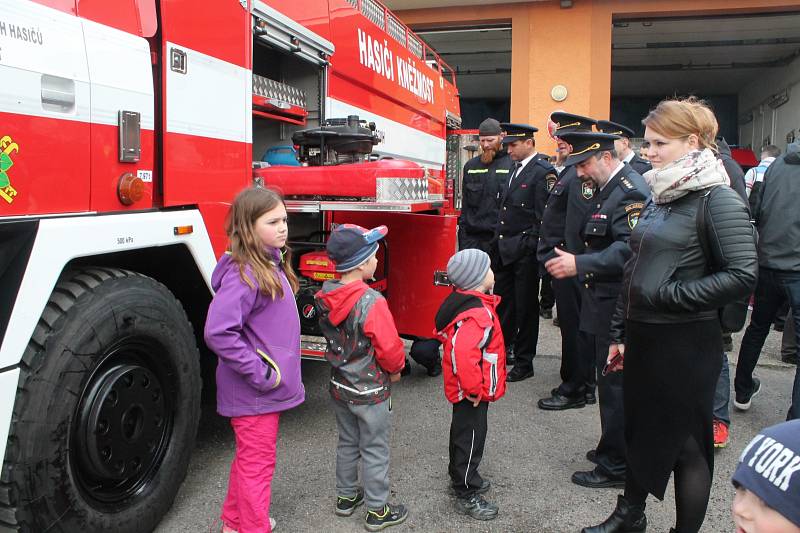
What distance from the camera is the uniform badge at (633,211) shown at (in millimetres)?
3123

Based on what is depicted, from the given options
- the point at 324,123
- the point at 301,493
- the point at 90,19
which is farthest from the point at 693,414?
the point at 324,123

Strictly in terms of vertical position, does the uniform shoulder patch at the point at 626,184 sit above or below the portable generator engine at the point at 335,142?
below

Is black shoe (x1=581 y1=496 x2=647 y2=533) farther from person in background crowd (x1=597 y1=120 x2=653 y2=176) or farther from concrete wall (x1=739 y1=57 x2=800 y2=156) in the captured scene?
concrete wall (x1=739 y1=57 x2=800 y2=156)

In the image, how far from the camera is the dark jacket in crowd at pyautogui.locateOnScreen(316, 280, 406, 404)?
2.75m

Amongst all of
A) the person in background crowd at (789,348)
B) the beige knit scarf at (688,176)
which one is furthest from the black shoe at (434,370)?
the person in background crowd at (789,348)

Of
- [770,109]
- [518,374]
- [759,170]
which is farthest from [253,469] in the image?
[770,109]

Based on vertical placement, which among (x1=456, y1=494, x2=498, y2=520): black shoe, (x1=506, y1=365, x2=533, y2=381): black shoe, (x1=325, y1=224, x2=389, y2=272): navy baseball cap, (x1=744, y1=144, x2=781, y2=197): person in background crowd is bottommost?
(x1=456, y1=494, x2=498, y2=520): black shoe

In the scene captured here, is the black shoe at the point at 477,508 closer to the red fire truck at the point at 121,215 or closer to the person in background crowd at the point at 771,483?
the red fire truck at the point at 121,215

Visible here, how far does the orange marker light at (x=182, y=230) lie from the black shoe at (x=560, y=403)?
2743 mm

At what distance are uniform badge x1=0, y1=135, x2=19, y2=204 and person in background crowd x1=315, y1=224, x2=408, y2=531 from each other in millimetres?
1219

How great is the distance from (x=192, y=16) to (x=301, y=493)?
2.31 m

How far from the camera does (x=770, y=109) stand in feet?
65.7

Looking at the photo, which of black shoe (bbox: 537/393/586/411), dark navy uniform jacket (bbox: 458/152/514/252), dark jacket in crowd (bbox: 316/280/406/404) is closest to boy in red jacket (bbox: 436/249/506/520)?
dark jacket in crowd (bbox: 316/280/406/404)

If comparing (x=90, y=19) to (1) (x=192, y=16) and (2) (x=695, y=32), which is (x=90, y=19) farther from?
(2) (x=695, y=32)
